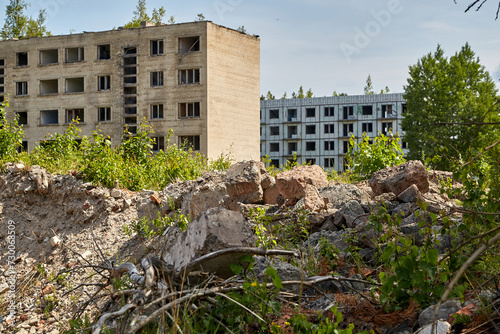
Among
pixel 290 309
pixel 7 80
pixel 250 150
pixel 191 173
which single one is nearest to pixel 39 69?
pixel 7 80

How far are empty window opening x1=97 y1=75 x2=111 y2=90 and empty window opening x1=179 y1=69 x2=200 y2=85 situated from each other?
219 inches

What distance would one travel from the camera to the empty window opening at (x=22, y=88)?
39.8 meters

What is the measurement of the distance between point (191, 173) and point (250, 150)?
26.4 m

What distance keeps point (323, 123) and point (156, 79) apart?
3111 centimetres

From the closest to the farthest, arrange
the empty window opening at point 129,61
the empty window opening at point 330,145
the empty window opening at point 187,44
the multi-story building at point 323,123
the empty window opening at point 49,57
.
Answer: the empty window opening at point 187,44 < the empty window opening at point 129,61 < the empty window opening at point 49,57 < the multi-story building at point 323,123 < the empty window opening at point 330,145

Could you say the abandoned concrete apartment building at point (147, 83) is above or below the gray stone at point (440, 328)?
above

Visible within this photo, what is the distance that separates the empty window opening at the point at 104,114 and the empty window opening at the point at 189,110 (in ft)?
17.9

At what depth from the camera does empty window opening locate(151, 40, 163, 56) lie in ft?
119

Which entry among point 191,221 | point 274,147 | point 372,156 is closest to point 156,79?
point 372,156

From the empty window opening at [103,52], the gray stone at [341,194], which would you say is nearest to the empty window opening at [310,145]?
the empty window opening at [103,52]

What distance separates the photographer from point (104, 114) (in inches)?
1491

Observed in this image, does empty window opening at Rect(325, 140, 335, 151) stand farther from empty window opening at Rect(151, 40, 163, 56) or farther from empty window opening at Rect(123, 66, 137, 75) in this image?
empty window opening at Rect(123, 66, 137, 75)

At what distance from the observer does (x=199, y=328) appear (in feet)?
11.8

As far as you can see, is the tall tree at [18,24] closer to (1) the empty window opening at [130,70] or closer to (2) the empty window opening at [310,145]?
(1) the empty window opening at [130,70]
